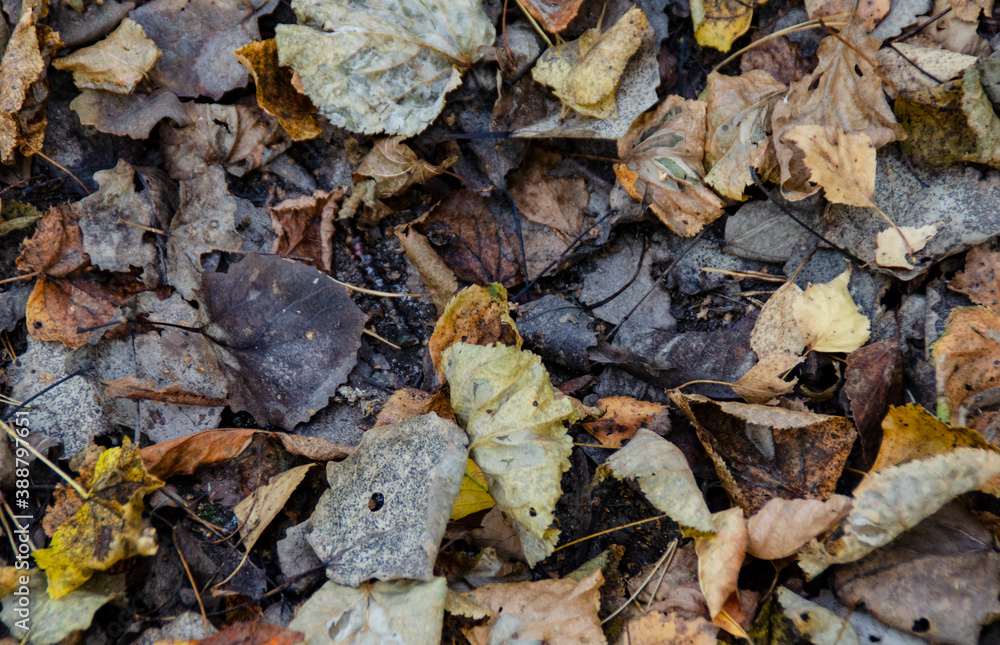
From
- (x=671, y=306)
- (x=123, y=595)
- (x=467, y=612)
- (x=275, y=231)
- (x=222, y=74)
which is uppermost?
(x=222, y=74)

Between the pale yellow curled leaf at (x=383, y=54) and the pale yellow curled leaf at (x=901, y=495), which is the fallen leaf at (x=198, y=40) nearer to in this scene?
the pale yellow curled leaf at (x=383, y=54)

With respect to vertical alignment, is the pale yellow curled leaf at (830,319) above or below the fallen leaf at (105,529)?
above

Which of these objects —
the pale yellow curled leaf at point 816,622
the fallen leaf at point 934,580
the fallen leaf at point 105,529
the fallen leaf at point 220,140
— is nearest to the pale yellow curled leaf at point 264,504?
the fallen leaf at point 105,529

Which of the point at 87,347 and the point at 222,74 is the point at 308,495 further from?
the point at 222,74

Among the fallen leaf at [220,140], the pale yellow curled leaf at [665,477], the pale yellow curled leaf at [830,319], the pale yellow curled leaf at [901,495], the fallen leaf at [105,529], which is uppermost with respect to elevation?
the fallen leaf at [220,140]

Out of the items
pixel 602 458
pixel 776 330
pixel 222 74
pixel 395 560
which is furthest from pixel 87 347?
pixel 776 330

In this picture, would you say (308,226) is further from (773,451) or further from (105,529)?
(773,451)

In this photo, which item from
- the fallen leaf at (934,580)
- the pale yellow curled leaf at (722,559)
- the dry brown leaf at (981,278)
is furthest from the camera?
the dry brown leaf at (981,278)
